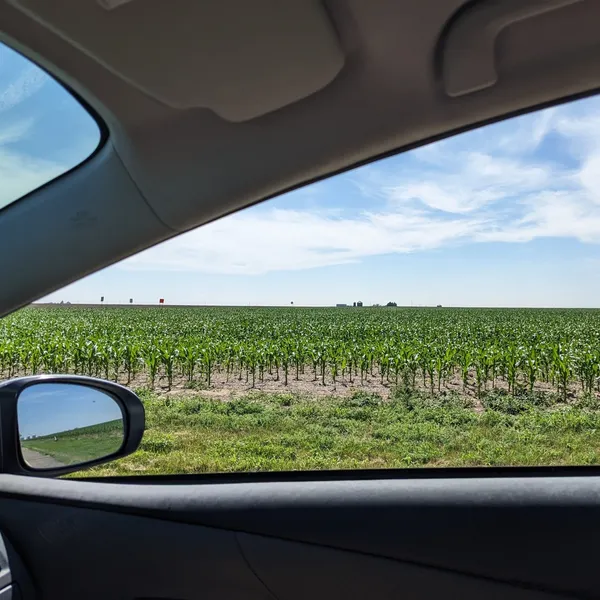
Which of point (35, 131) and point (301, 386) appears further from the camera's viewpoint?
point (301, 386)

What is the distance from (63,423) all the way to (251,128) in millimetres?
863

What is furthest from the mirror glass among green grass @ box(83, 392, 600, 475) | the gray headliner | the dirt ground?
the dirt ground

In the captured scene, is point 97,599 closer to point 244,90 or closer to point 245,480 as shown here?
point 245,480

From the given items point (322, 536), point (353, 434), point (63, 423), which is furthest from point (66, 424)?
point (353, 434)

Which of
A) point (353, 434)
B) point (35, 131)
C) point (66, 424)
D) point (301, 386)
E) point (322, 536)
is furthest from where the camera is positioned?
point (301, 386)

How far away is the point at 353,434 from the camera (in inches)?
214

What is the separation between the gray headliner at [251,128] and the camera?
3.50 feet

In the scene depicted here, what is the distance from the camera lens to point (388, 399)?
759cm

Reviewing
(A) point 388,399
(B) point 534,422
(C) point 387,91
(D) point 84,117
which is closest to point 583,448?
(B) point 534,422

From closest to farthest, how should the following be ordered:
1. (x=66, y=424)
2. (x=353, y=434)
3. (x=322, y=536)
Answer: (x=322, y=536) → (x=66, y=424) → (x=353, y=434)

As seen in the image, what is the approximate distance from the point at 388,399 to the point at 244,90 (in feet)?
22.4

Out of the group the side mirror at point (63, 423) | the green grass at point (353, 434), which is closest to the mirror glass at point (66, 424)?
the side mirror at point (63, 423)

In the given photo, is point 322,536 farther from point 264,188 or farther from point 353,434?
point 353,434

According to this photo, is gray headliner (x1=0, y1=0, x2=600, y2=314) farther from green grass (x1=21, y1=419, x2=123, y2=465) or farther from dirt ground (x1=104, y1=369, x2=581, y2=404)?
dirt ground (x1=104, y1=369, x2=581, y2=404)
